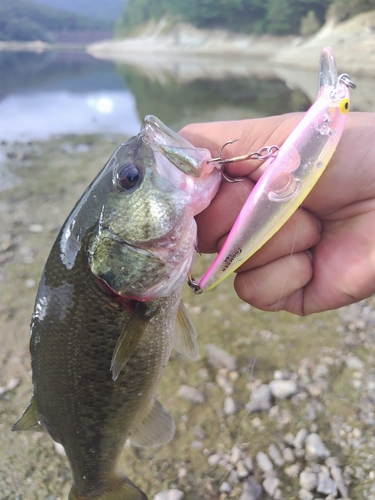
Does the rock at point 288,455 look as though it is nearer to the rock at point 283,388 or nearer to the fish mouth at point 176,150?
the rock at point 283,388

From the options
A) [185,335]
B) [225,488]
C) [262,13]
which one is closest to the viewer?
[185,335]

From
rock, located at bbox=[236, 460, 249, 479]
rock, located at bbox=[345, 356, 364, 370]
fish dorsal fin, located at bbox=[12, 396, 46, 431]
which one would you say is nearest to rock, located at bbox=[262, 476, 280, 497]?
rock, located at bbox=[236, 460, 249, 479]

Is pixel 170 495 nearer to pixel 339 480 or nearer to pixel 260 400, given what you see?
pixel 260 400

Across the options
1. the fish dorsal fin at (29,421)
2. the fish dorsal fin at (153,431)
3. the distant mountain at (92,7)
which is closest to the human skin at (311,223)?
the fish dorsal fin at (153,431)

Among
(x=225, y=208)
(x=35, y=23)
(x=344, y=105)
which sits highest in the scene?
(x=344, y=105)

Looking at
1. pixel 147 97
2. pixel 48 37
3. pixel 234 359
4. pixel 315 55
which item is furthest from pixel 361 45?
pixel 48 37

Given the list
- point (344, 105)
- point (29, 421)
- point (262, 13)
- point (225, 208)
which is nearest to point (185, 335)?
point (225, 208)
